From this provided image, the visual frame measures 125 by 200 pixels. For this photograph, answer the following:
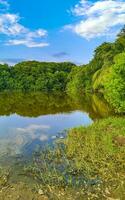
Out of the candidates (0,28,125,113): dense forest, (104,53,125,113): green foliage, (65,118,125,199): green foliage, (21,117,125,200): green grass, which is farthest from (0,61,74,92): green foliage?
(21,117,125,200): green grass

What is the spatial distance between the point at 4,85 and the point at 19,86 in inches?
332

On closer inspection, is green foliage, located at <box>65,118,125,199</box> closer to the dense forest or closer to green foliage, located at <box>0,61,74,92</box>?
the dense forest

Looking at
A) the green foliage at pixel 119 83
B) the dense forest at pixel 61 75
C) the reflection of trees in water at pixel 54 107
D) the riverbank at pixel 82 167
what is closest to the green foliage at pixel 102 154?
the riverbank at pixel 82 167

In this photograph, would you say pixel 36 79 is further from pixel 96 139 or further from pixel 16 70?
pixel 96 139

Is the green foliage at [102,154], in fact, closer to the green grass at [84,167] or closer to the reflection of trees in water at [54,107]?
the green grass at [84,167]

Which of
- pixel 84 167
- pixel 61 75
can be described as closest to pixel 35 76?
pixel 61 75

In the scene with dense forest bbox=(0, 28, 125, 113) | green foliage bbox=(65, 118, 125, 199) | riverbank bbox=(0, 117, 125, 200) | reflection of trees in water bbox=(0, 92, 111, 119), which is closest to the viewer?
riverbank bbox=(0, 117, 125, 200)

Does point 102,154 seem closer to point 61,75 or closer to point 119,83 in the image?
point 119,83

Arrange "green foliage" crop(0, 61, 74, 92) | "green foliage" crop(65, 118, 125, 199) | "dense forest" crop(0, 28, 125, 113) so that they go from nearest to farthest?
"green foliage" crop(65, 118, 125, 199)
"dense forest" crop(0, 28, 125, 113)
"green foliage" crop(0, 61, 74, 92)

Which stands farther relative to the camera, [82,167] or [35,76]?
[35,76]

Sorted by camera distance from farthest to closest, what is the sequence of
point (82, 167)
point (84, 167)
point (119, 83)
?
point (119, 83), point (82, 167), point (84, 167)

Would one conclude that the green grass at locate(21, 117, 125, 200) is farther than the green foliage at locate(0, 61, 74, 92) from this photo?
No

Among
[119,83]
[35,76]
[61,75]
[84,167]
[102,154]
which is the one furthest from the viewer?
[35,76]

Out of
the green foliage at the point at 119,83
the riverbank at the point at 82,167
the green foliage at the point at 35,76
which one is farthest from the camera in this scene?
the green foliage at the point at 35,76
